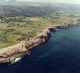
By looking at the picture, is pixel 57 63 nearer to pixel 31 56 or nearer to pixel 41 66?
pixel 41 66

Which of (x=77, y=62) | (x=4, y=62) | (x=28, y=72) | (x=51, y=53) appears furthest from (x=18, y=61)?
(x=77, y=62)

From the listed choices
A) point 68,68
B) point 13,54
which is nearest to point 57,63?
point 68,68

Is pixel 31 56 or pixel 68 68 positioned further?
pixel 31 56

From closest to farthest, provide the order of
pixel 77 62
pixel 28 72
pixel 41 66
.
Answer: pixel 28 72 → pixel 41 66 → pixel 77 62

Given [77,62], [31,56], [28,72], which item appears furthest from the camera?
[31,56]

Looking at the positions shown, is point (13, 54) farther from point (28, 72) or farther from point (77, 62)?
point (77, 62)

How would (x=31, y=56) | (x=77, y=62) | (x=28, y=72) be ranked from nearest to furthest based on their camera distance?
1. (x=28, y=72)
2. (x=77, y=62)
3. (x=31, y=56)

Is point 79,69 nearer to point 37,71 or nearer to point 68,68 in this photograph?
point 68,68

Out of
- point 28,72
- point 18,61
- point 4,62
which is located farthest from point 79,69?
point 4,62

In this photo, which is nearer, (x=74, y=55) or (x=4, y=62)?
(x=4, y=62)
